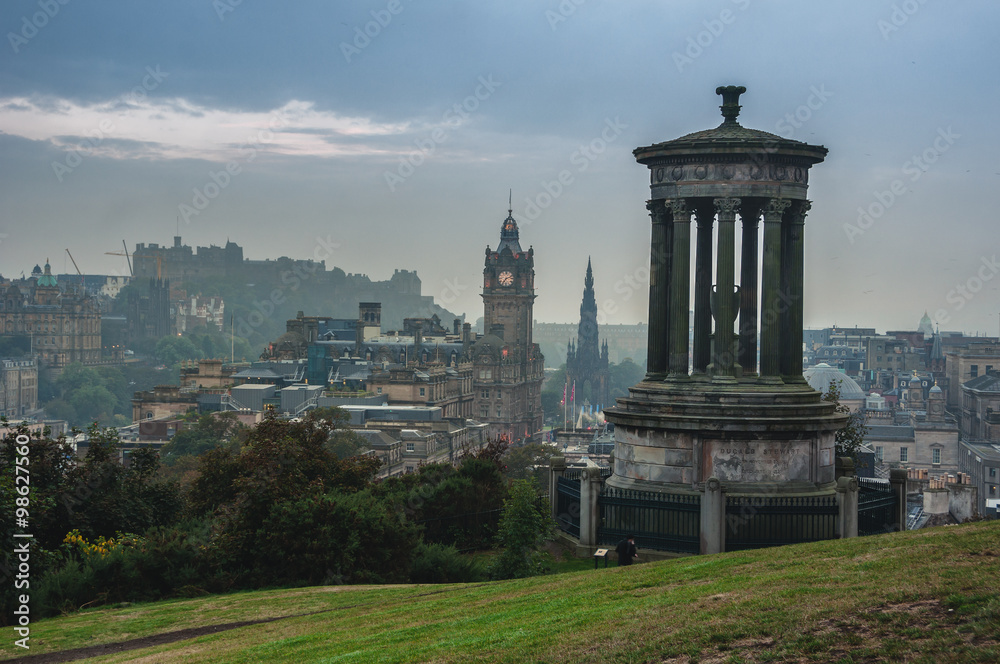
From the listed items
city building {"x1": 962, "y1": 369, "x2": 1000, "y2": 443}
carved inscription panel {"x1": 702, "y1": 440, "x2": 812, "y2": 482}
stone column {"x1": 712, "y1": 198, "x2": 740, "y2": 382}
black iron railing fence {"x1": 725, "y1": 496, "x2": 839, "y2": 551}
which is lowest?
city building {"x1": 962, "y1": 369, "x2": 1000, "y2": 443}

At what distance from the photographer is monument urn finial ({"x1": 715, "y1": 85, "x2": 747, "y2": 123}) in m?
32.6

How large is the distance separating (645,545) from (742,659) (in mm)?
14316

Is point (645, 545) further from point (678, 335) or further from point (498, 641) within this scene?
point (498, 641)

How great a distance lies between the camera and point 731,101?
3269 centimetres

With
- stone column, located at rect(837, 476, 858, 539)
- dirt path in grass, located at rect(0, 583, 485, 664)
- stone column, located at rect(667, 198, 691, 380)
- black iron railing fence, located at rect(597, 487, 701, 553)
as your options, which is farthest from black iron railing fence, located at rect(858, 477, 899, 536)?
dirt path in grass, located at rect(0, 583, 485, 664)

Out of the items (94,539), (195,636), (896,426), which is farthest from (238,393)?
(195,636)

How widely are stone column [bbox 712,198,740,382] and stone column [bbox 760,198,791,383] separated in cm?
74

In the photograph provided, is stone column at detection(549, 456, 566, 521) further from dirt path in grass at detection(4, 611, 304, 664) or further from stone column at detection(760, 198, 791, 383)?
dirt path in grass at detection(4, 611, 304, 664)

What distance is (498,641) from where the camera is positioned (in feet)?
55.3

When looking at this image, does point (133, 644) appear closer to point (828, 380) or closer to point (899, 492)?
point (899, 492)

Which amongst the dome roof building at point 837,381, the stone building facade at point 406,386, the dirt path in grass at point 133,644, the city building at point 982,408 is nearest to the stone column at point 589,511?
the dirt path in grass at point 133,644

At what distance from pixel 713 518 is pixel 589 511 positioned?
3085 mm

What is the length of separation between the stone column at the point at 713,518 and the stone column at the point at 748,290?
5.28 meters

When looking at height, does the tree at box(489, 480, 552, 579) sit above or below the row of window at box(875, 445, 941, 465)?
above
